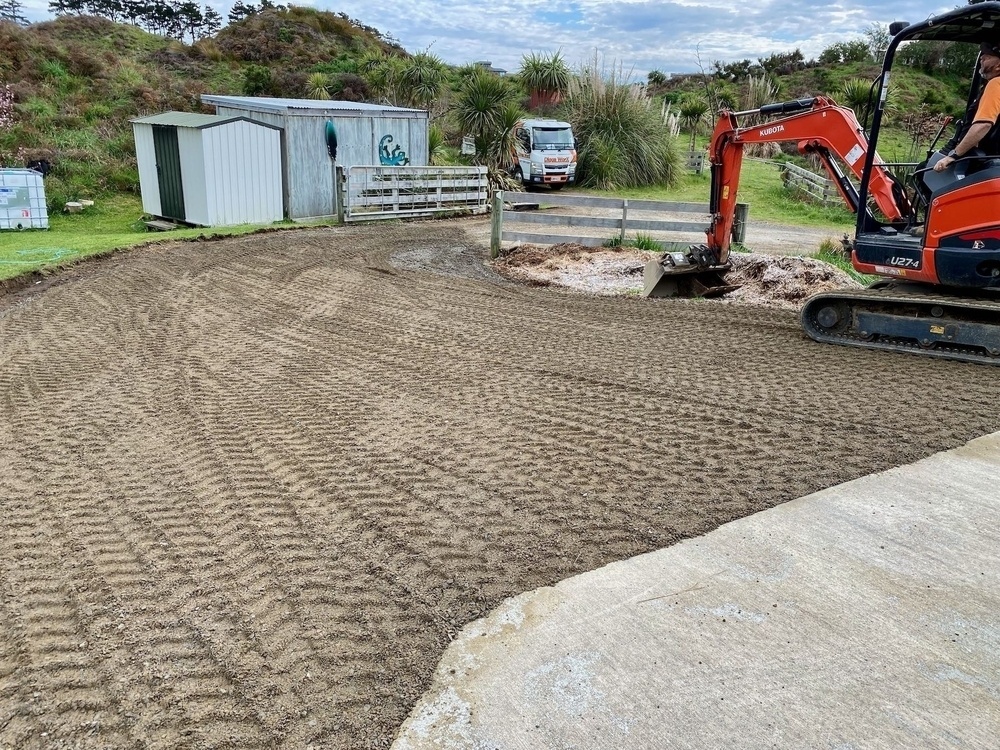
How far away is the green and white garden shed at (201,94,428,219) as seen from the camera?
17.4m

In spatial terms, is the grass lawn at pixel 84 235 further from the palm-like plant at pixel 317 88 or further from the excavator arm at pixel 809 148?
the palm-like plant at pixel 317 88

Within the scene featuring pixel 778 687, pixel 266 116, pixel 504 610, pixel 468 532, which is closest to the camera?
pixel 778 687

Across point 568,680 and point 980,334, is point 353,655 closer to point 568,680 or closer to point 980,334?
point 568,680

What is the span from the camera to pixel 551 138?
22375mm

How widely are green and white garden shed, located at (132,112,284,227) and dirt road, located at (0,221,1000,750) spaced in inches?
305

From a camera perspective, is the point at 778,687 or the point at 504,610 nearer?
the point at 778,687

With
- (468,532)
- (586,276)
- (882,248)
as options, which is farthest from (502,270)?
(468,532)

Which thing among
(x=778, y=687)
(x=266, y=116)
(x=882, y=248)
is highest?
(x=266, y=116)

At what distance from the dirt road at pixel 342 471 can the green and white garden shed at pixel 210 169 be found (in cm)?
775

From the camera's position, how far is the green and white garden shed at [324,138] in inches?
685

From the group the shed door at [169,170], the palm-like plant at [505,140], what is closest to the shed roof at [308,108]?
the shed door at [169,170]

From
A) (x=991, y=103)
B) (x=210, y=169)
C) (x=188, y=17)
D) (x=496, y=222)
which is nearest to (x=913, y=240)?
(x=991, y=103)

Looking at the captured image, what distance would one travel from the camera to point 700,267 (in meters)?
9.87

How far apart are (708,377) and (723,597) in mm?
3187
